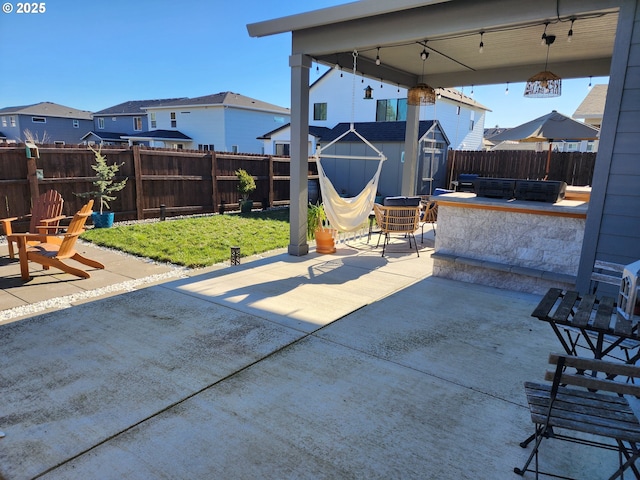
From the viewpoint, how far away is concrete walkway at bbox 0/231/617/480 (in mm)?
1910

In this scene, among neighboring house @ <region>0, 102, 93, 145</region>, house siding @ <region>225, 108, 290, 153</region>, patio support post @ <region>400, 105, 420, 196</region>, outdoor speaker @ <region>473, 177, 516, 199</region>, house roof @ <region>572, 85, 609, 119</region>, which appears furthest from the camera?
neighboring house @ <region>0, 102, 93, 145</region>

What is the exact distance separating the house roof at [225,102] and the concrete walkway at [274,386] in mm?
20478

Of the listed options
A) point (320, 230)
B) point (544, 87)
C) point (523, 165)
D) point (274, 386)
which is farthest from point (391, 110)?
point (274, 386)

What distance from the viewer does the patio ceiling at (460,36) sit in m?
4.08

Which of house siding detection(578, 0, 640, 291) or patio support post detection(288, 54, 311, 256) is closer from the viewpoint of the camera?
house siding detection(578, 0, 640, 291)

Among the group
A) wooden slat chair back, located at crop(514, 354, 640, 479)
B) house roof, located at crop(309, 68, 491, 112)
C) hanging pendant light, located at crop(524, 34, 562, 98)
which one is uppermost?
house roof, located at crop(309, 68, 491, 112)

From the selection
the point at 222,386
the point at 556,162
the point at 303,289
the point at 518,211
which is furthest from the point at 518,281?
the point at 556,162

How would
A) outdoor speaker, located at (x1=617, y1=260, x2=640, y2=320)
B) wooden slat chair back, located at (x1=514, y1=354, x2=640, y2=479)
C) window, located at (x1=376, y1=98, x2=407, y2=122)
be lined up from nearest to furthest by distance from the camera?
wooden slat chair back, located at (x1=514, y1=354, x2=640, y2=479)
outdoor speaker, located at (x1=617, y1=260, x2=640, y2=320)
window, located at (x1=376, y1=98, x2=407, y2=122)

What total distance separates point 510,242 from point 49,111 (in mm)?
36066

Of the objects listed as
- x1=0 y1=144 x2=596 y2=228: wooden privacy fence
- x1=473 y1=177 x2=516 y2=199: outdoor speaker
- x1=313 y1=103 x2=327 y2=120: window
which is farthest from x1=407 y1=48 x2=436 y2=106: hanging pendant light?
x1=313 y1=103 x2=327 y2=120: window

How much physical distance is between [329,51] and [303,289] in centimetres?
319

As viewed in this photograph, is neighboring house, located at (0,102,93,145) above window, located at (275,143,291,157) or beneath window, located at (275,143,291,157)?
above

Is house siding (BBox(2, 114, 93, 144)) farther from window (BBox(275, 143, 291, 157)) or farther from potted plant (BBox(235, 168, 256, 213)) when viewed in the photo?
potted plant (BBox(235, 168, 256, 213))

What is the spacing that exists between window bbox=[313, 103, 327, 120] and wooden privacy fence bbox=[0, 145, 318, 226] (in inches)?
349
